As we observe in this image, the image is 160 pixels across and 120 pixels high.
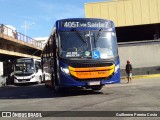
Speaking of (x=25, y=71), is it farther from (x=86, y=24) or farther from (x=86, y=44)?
(x=86, y=44)

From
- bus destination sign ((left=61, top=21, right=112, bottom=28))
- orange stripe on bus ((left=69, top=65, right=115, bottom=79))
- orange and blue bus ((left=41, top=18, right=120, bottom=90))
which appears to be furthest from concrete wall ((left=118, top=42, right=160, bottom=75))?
orange stripe on bus ((left=69, top=65, right=115, bottom=79))

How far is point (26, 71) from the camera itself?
35.8 m

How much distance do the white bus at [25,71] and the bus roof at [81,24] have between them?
19.8m

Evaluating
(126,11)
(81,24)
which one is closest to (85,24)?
(81,24)

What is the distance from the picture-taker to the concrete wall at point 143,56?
3378cm

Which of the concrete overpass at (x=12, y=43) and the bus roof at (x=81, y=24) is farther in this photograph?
the concrete overpass at (x=12, y=43)

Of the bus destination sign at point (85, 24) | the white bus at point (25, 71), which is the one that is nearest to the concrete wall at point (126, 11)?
the white bus at point (25, 71)

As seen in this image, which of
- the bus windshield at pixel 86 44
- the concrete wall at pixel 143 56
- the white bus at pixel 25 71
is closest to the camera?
the bus windshield at pixel 86 44

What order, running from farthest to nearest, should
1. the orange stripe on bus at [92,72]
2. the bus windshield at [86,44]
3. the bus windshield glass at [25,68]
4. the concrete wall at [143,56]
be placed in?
the bus windshield glass at [25,68]
the concrete wall at [143,56]
the bus windshield at [86,44]
the orange stripe on bus at [92,72]

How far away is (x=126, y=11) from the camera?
38000 mm

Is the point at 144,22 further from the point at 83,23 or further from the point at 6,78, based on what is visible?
the point at 83,23

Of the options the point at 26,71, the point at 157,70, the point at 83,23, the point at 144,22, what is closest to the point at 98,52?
the point at 83,23

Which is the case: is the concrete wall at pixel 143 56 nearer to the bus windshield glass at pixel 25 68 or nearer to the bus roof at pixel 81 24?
the bus windshield glass at pixel 25 68

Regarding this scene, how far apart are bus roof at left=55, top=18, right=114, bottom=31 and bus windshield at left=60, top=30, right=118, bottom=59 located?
247 millimetres
